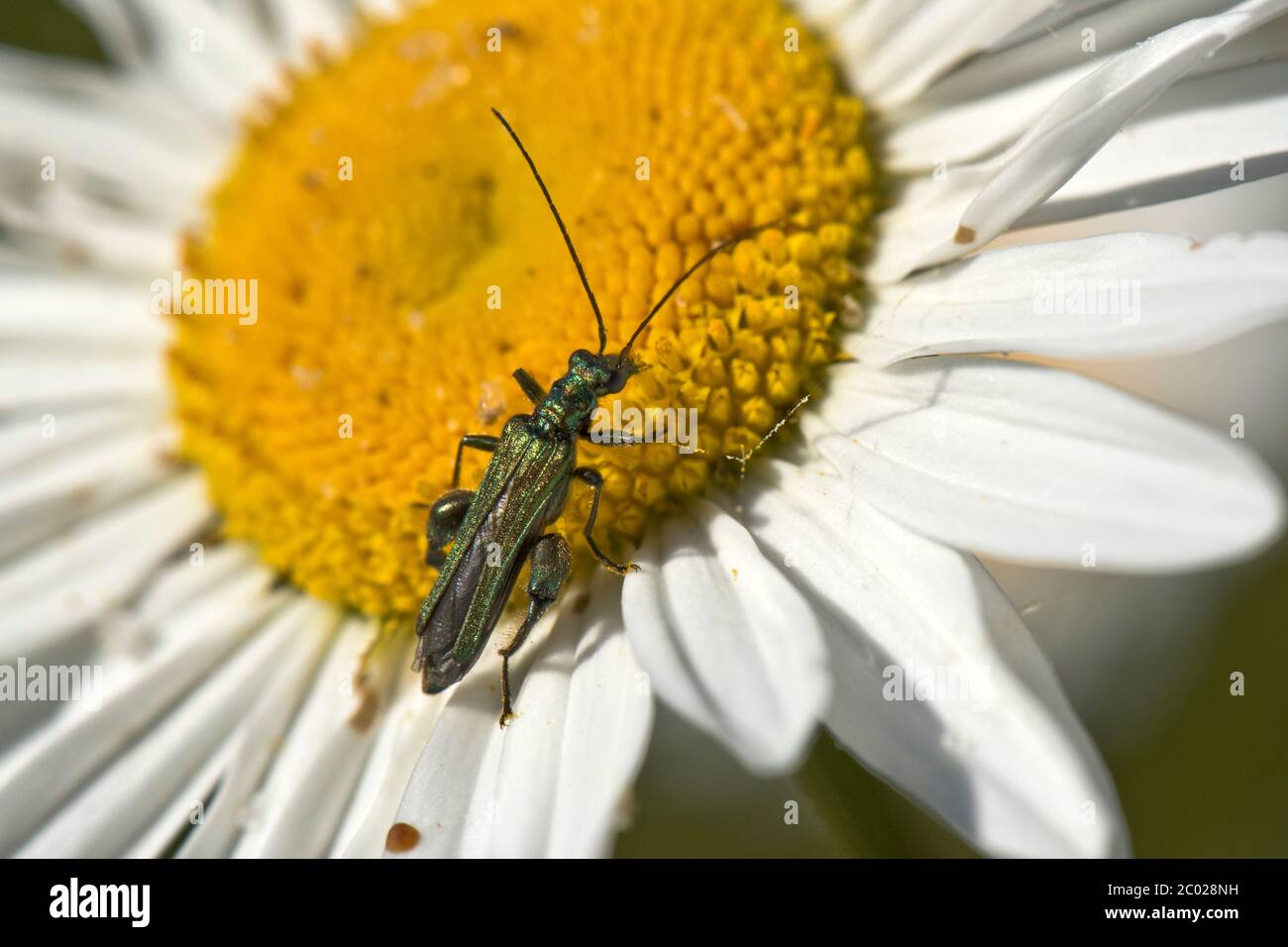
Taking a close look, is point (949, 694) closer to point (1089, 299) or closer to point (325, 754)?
point (1089, 299)

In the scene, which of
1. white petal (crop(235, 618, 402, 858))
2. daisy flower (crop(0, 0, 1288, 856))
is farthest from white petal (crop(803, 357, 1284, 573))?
white petal (crop(235, 618, 402, 858))

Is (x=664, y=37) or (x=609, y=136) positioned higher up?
(x=664, y=37)

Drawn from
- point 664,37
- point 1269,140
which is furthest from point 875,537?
point 664,37

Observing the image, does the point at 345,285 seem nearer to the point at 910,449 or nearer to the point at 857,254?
the point at 857,254

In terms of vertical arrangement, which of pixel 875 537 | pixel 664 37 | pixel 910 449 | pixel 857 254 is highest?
pixel 664 37

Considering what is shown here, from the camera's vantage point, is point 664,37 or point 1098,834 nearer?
point 1098,834

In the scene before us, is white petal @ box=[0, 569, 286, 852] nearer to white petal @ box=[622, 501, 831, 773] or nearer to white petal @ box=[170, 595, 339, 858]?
white petal @ box=[170, 595, 339, 858]
